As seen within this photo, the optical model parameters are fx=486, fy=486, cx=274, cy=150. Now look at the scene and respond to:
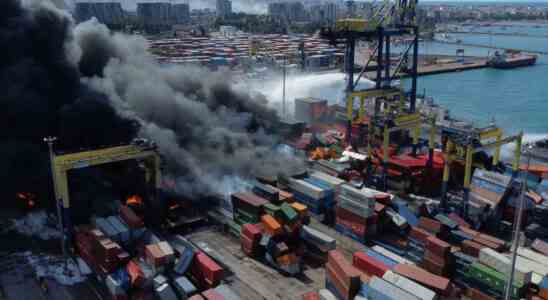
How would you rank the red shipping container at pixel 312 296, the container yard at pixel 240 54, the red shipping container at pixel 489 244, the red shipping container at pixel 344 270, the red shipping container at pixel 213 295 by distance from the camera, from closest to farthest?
the red shipping container at pixel 344 270, the red shipping container at pixel 213 295, the red shipping container at pixel 312 296, the red shipping container at pixel 489 244, the container yard at pixel 240 54

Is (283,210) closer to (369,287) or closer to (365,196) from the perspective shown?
(365,196)

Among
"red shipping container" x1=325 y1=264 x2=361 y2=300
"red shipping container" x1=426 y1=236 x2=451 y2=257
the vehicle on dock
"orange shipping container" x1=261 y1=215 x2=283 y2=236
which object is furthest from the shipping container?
the vehicle on dock


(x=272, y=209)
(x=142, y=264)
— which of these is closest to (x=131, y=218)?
(x=142, y=264)

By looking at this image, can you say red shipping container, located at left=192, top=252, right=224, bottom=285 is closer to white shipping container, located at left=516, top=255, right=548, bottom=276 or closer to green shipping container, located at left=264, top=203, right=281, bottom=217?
green shipping container, located at left=264, top=203, right=281, bottom=217

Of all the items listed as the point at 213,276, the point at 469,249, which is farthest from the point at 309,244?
the point at 469,249

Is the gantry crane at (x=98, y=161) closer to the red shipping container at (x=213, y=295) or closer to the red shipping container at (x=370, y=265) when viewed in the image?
the red shipping container at (x=213, y=295)

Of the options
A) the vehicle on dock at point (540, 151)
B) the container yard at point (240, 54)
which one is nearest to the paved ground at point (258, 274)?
the vehicle on dock at point (540, 151)
